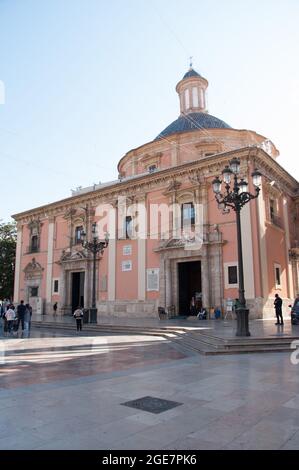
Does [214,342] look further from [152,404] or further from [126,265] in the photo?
[126,265]

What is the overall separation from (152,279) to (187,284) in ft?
8.53

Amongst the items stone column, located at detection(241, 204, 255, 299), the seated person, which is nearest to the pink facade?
stone column, located at detection(241, 204, 255, 299)

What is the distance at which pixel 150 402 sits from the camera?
16.1 ft

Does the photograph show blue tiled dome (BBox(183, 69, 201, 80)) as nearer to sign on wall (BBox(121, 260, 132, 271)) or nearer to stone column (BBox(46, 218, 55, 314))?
stone column (BBox(46, 218, 55, 314))

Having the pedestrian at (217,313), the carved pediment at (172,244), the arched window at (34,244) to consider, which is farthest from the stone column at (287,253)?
the arched window at (34,244)

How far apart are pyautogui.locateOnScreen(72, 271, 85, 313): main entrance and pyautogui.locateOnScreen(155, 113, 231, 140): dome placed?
40.4 feet

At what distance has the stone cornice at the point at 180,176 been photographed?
64.8 feet

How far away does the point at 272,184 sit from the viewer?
68.5 ft

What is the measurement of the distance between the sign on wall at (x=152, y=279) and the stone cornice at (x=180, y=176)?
5389mm

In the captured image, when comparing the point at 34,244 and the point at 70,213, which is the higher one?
the point at 70,213

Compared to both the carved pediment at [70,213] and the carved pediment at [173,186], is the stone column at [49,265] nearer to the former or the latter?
the carved pediment at [70,213]

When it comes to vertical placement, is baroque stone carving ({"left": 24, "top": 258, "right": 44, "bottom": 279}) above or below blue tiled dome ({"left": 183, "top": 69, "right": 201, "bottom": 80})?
below

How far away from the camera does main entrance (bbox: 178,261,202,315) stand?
2184 centimetres

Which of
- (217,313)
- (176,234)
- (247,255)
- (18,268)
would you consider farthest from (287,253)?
(18,268)
